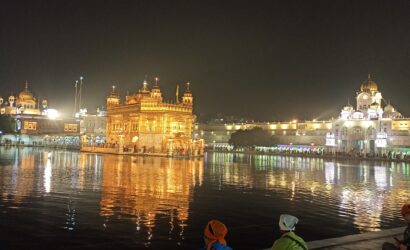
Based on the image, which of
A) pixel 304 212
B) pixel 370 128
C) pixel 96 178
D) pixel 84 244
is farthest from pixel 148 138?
pixel 84 244

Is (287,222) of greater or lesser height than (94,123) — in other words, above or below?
below

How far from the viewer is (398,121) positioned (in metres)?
90.3

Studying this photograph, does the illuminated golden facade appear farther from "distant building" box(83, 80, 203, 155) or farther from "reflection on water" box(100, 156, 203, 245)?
"reflection on water" box(100, 156, 203, 245)

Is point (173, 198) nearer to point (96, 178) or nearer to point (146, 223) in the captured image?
point (146, 223)

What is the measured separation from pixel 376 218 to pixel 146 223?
7.63m

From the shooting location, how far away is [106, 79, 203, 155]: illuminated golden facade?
65.4 metres

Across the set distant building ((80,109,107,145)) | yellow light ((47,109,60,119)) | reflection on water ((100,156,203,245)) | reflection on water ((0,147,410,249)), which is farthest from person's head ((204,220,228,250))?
yellow light ((47,109,60,119))

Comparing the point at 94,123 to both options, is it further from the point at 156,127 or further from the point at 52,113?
the point at 156,127

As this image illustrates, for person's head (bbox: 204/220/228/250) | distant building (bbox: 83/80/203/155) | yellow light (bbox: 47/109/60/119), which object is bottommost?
person's head (bbox: 204/220/228/250)

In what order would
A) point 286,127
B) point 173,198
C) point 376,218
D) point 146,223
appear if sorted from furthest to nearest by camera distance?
point 286,127, point 173,198, point 376,218, point 146,223

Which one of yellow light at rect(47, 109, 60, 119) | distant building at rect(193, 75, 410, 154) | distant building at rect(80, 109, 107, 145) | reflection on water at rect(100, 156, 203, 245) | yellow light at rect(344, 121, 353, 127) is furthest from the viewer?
yellow light at rect(47, 109, 60, 119)

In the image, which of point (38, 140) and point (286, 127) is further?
point (286, 127)

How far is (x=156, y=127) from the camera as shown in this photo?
66.6 metres

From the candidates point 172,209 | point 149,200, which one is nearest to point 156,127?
point 149,200
